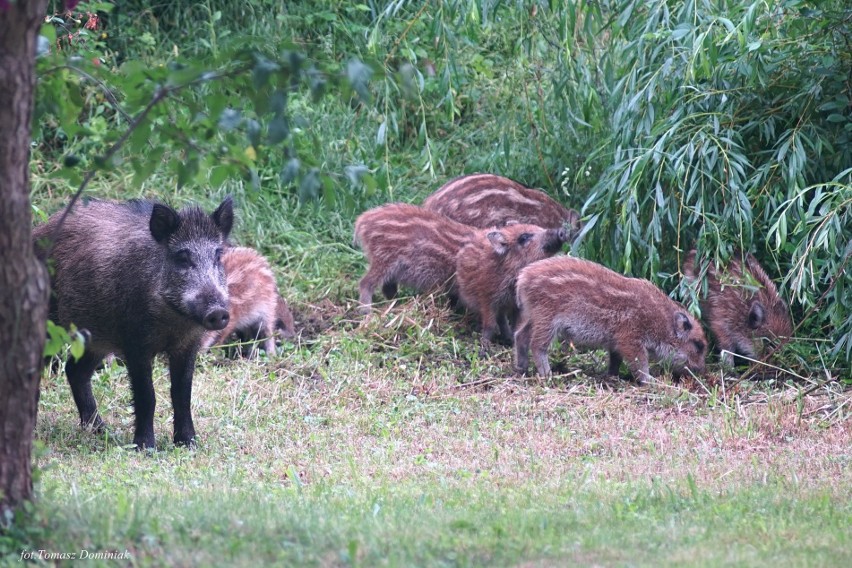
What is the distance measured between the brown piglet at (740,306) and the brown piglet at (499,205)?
4.42ft

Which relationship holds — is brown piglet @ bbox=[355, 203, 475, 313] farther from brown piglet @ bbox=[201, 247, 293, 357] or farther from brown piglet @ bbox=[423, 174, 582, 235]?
brown piglet @ bbox=[201, 247, 293, 357]

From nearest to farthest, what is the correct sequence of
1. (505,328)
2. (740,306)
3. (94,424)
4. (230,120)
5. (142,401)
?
(230,120) → (142,401) → (94,424) → (740,306) → (505,328)

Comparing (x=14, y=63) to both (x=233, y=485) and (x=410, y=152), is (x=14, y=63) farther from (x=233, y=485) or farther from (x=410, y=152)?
(x=410, y=152)

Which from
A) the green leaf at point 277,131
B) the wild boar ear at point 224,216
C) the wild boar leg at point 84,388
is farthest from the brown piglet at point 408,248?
the green leaf at point 277,131

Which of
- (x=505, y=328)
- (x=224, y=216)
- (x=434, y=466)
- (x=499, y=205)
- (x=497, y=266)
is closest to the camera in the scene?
(x=434, y=466)

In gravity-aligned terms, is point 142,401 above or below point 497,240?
below

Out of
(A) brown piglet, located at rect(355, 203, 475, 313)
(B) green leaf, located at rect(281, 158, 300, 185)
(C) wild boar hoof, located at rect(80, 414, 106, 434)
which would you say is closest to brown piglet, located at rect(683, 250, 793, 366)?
(A) brown piglet, located at rect(355, 203, 475, 313)

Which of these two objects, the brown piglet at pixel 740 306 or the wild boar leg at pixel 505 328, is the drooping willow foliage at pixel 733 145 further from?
the wild boar leg at pixel 505 328

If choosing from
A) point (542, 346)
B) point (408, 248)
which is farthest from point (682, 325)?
point (408, 248)

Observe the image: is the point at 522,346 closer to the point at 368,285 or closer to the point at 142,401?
the point at 368,285

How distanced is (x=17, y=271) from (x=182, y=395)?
2652mm

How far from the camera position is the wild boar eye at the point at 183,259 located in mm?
6613

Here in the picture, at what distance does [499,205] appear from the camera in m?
9.84

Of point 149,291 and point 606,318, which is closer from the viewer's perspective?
point 149,291
